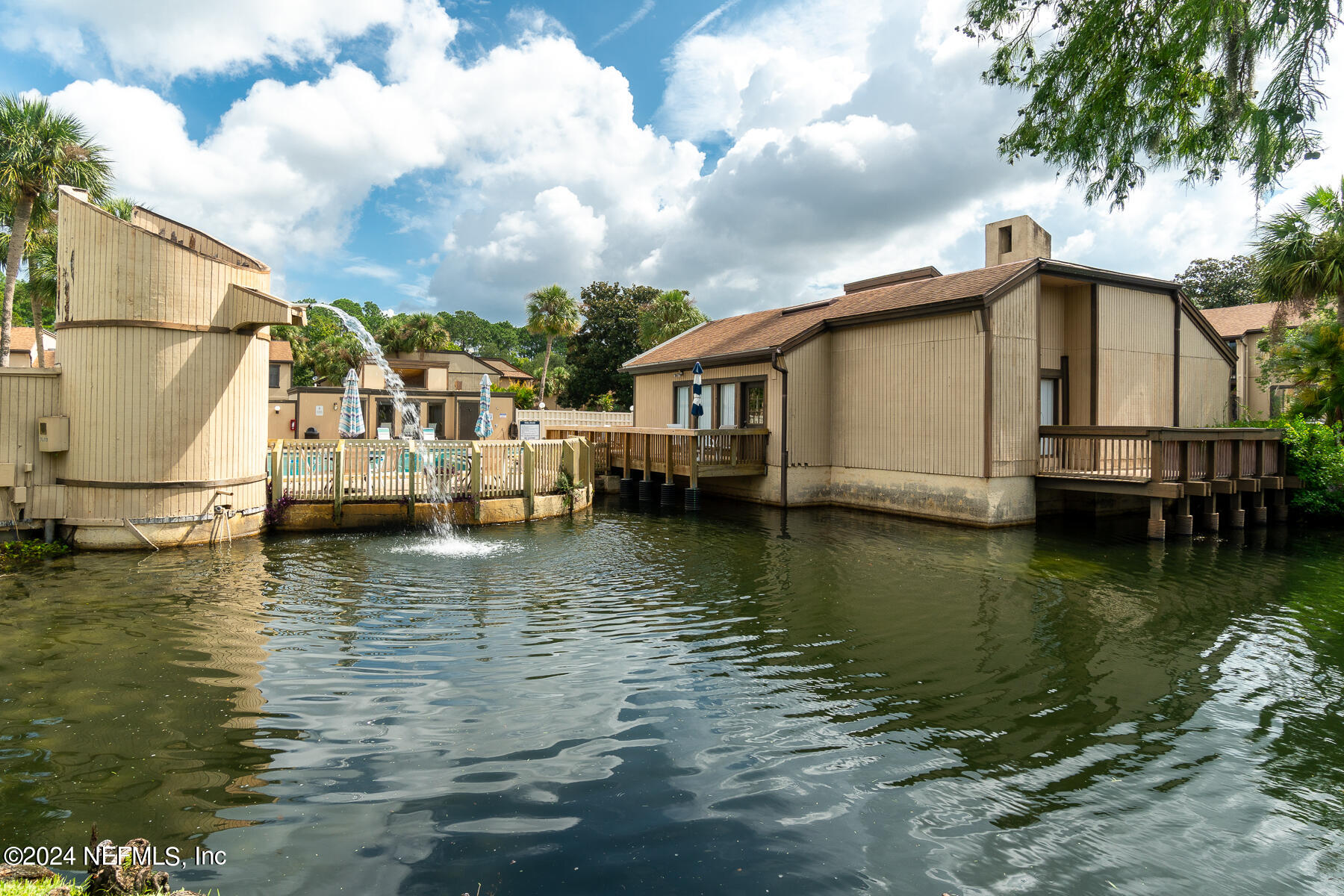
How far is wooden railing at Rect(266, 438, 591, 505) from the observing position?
45.5 ft

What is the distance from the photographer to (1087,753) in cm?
512

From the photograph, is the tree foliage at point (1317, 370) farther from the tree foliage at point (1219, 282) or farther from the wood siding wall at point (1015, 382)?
Answer: the tree foliage at point (1219, 282)

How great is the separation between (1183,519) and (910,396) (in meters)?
6.06

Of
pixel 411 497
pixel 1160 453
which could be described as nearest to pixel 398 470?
pixel 411 497

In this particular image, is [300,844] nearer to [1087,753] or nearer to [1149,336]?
→ [1087,753]

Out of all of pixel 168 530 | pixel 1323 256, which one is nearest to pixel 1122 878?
pixel 168 530

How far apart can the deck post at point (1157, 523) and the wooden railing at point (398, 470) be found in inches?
497

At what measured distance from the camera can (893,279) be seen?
22.4 meters

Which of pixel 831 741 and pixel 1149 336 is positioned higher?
pixel 1149 336

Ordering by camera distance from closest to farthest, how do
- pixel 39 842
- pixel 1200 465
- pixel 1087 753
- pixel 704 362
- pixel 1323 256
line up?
pixel 39 842, pixel 1087 753, pixel 1200 465, pixel 1323 256, pixel 704 362

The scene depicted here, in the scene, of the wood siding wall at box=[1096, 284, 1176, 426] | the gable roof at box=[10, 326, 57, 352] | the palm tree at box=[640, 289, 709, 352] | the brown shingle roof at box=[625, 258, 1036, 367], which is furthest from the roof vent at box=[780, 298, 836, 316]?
the gable roof at box=[10, 326, 57, 352]

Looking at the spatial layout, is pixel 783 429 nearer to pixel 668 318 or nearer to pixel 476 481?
pixel 476 481

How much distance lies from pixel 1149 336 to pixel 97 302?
2229 cm

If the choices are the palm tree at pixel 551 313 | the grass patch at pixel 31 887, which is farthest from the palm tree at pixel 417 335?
the grass patch at pixel 31 887
